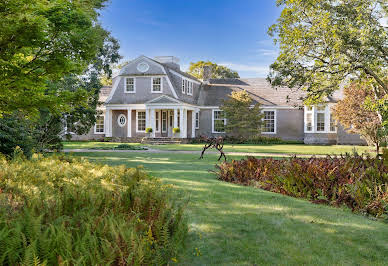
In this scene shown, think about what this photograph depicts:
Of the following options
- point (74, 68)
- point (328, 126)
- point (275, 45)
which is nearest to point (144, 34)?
point (328, 126)

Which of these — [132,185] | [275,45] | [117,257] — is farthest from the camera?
[275,45]

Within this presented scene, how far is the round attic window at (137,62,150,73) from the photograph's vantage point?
30469 mm

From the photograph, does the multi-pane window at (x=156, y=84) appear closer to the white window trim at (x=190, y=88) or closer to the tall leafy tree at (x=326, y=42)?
the white window trim at (x=190, y=88)

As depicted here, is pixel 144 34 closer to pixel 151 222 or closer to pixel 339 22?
pixel 339 22

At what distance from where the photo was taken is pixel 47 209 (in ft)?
11.4

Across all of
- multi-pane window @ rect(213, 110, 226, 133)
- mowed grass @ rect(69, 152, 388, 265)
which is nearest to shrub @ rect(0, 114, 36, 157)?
mowed grass @ rect(69, 152, 388, 265)

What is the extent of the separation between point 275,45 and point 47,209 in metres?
12.1

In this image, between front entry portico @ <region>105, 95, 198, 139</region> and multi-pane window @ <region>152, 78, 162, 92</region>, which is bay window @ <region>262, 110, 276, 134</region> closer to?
front entry portico @ <region>105, 95, 198, 139</region>

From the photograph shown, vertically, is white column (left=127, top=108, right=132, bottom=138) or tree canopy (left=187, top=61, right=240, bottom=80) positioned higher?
tree canopy (left=187, top=61, right=240, bottom=80)

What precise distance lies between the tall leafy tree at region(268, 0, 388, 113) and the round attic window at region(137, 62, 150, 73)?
18712 millimetres

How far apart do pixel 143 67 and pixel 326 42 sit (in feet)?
68.3

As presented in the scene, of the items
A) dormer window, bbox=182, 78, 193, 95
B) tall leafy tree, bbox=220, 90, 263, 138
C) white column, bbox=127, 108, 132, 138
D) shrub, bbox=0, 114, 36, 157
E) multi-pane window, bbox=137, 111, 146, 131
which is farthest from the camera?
dormer window, bbox=182, 78, 193, 95

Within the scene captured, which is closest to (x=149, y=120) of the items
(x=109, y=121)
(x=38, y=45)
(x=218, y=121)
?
(x=109, y=121)

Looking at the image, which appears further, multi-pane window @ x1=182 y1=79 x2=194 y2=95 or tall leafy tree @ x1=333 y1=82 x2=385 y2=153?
multi-pane window @ x1=182 y1=79 x2=194 y2=95
